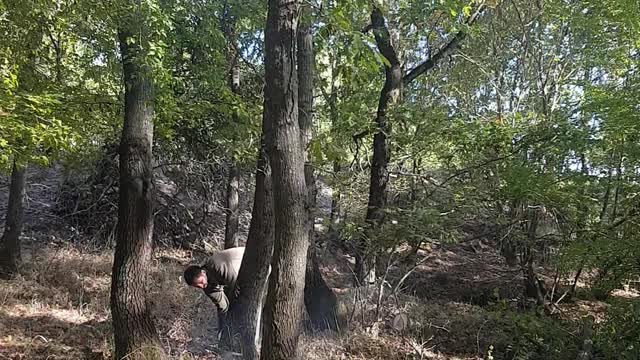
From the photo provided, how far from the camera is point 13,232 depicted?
8211 millimetres

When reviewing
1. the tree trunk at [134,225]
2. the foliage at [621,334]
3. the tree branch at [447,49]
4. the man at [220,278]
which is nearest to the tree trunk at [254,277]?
the man at [220,278]

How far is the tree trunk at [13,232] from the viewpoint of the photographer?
8.09m

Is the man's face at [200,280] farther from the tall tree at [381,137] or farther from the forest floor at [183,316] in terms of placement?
the tall tree at [381,137]

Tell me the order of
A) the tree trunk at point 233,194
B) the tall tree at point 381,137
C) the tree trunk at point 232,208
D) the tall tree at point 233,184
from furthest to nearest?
the tree trunk at point 232,208 < the tree trunk at point 233,194 < the tall tree at point 233,184 < the tall tree at point 381,137

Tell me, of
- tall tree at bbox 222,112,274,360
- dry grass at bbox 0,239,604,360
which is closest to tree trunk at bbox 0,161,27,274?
dry grass at bbox 0,239,604,360

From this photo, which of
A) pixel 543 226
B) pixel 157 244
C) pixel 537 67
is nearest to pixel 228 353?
pixel 157 244

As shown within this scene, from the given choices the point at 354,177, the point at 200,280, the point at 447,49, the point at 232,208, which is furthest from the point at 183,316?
the point at 447,49

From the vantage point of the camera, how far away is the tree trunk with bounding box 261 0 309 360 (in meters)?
4.04

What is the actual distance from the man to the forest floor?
53 cm

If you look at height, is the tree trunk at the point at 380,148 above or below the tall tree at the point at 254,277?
above

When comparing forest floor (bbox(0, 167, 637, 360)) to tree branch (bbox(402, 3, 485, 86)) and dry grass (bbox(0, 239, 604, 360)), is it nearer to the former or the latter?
dry grass (bbox(0, 239, 604, 360))

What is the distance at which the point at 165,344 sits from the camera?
6.26 metres

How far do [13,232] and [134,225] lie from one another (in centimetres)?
395

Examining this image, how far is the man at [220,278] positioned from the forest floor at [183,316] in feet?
1.73
